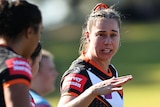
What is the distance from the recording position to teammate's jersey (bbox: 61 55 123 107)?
218 inches

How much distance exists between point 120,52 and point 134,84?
5434mm

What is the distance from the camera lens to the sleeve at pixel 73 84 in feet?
18.1

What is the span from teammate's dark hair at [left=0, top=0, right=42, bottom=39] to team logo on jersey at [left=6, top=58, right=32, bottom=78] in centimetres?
17

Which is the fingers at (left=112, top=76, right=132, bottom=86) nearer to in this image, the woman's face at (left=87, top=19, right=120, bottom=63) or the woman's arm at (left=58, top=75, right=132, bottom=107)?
the woman's arm at (left=58, top=75, right=132, bottom=107)

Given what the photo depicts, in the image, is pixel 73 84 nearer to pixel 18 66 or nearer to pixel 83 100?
pixel 83 100

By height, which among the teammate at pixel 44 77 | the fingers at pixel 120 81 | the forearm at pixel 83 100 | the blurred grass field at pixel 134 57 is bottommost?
the blurred grass field at pixel 134 57

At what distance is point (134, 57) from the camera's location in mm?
25141

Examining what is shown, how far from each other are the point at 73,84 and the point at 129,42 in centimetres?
2245

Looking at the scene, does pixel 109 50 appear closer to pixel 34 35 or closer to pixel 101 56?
pixel 101 56

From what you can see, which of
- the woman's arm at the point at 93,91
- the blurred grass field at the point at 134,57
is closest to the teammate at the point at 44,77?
the woman's arm at the point at 93,91

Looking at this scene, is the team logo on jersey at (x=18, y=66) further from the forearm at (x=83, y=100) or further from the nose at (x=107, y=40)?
the nose at (x=107, y=40)

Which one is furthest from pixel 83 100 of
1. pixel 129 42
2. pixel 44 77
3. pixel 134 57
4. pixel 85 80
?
pixel 129 42

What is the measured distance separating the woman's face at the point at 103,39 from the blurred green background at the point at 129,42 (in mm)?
10425

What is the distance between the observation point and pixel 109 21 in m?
5.76
